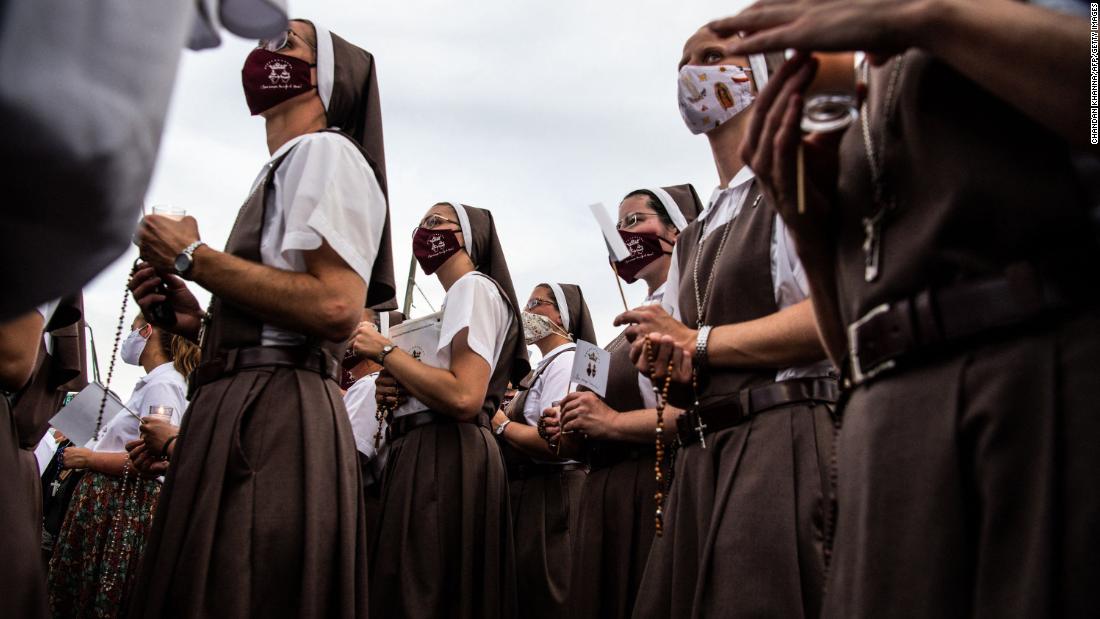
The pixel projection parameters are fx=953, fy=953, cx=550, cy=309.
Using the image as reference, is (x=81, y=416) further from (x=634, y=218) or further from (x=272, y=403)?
(x=634, y=218)

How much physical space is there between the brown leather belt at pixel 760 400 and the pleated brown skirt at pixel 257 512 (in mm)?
1269

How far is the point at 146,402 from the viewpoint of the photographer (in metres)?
6.72

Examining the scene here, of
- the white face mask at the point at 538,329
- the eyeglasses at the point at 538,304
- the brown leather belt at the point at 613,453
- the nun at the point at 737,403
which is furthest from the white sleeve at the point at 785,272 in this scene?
the eyeglasses at the point at 538,304

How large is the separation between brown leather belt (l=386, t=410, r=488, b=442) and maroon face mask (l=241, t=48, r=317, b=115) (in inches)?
81.8

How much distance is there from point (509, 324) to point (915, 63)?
436 cm

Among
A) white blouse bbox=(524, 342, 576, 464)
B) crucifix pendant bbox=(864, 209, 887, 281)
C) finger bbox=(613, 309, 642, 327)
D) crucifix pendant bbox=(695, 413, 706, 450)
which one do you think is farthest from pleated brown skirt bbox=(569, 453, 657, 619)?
crucifix pendant bbox=(864, 209, 887, 281)

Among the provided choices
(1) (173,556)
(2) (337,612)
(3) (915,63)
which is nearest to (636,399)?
(2) (337,612)

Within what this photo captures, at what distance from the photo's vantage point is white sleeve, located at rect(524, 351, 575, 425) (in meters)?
7.50

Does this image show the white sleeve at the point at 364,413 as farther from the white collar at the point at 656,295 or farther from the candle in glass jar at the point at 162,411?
the white collar at the point at 656,295

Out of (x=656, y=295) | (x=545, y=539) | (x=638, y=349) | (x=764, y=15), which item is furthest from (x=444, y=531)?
(x=764, y=15)

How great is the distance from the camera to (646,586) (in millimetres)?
3340

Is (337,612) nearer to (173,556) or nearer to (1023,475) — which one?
(173,556)

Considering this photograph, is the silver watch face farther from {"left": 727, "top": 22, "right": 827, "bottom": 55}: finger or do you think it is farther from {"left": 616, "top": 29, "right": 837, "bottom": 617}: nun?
{"left": 727, "top": 22, "right": 827, "bottom": 55}: finger

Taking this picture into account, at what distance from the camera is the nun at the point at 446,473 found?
512 centimetres
